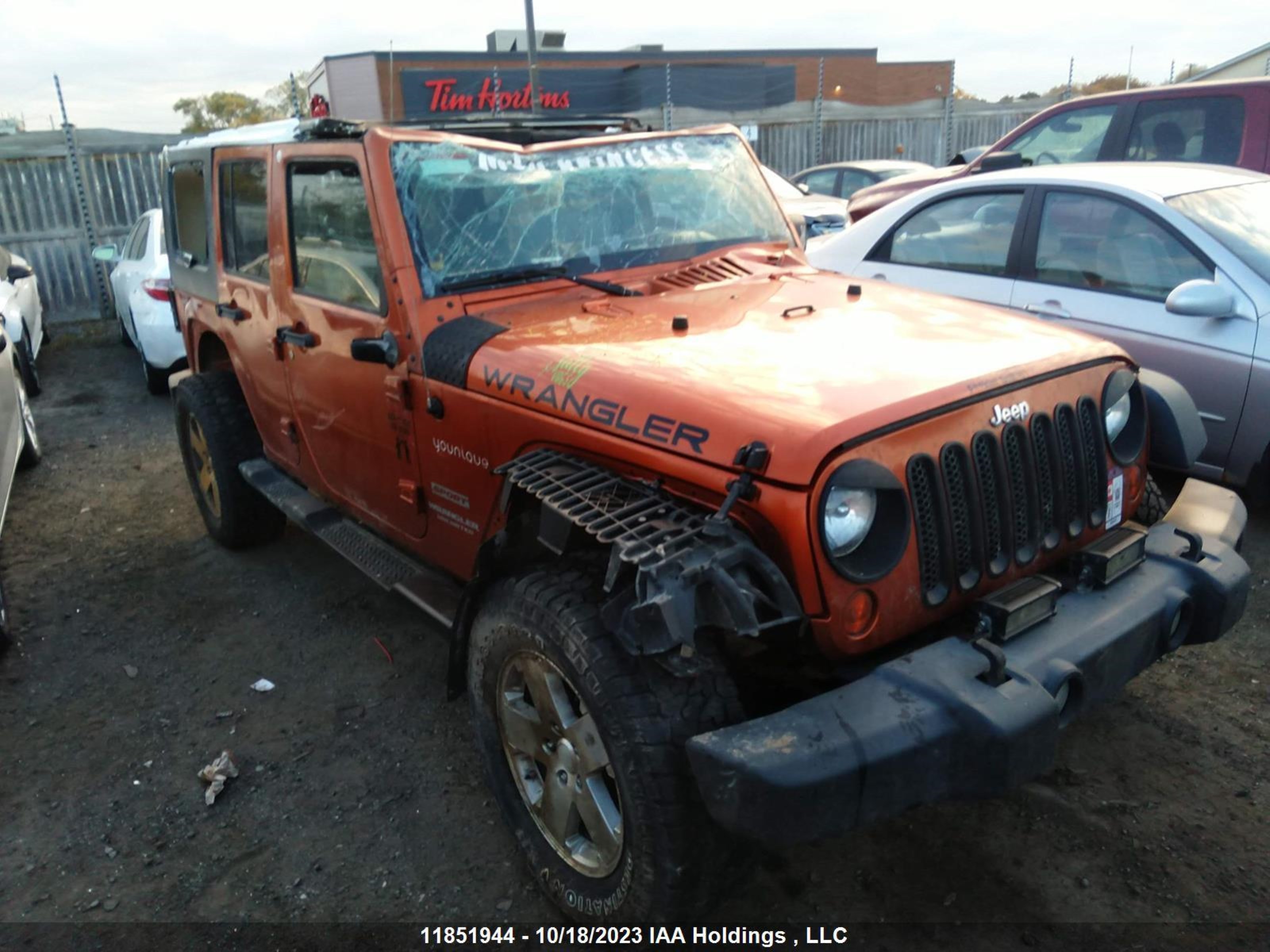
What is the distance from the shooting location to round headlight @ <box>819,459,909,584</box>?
2209 mm

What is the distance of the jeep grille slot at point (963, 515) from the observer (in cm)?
241

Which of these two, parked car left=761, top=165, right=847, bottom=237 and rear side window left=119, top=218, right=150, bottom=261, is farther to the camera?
rear side window left=119, top=218, right=150, bottom=261

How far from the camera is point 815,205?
11016mm

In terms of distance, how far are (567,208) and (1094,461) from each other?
1.90m

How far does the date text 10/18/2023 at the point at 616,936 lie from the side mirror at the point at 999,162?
6232mm

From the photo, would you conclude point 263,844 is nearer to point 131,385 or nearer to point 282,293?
point 282,293

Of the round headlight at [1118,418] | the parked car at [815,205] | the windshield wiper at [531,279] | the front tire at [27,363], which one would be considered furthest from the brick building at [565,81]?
the round headlight at [1118,418]

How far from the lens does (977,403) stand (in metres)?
2.49

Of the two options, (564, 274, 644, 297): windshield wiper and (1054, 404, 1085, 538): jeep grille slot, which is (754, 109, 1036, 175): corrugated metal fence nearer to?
(564, 274, 644, 297): windshield wiper

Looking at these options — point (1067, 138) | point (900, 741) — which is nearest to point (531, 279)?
point (900, 741)

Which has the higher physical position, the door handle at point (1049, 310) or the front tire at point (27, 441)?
the door handle at point (1049, 310)

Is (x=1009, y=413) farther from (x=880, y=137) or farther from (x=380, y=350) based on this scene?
(x=880, y=137)

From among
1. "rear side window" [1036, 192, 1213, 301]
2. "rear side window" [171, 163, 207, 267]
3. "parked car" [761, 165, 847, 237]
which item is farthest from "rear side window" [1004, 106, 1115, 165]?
"rear side window" [171, 163, 207, 267]

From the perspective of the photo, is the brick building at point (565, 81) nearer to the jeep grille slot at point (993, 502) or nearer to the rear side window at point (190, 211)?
the rear side window at point (190, 211)
